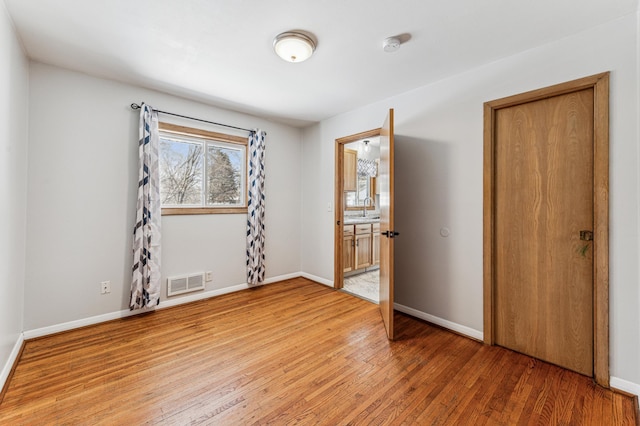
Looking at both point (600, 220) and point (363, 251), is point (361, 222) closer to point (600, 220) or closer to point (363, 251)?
point (363, 251)

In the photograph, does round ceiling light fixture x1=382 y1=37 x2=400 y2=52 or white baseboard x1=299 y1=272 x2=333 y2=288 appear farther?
white baseboard x1=299 y1=272 x2=333 y2=288

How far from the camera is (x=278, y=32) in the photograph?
1.95m

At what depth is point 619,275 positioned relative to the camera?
1752 millimetres

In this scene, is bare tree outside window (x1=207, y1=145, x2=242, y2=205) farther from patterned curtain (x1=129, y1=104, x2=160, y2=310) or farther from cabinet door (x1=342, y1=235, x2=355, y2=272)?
cabinet door (x1=342, y1=235, x2=355, y2=272)

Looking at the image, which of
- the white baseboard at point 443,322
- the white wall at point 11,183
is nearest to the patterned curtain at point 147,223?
the white wall at point 11,183

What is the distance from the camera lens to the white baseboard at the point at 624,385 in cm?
168

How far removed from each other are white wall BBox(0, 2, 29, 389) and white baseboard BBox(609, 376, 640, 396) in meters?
3.94

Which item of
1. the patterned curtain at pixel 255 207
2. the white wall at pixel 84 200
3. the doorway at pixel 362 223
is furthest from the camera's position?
the doorway at pixel 362 223

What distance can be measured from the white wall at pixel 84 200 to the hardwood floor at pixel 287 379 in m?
0.34

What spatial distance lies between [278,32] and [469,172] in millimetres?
1982

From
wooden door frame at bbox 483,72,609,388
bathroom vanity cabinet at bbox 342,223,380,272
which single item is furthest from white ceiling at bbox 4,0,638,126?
bathroom vanity cabinet at bbox 342,223,380,272

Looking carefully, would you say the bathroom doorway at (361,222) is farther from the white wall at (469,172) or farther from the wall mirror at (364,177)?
the white wall at (469,172)

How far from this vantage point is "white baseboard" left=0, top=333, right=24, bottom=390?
1.74 metres

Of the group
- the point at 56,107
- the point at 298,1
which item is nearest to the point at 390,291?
the point at 298,1
